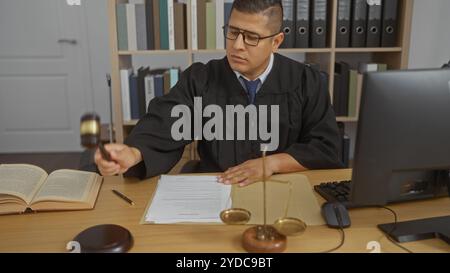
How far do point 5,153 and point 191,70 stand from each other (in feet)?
9.67

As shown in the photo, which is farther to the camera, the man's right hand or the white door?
the white door

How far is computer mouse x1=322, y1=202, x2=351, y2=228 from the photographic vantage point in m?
1.08

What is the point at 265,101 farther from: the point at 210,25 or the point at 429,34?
the point at 429,34

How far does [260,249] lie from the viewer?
955 mm

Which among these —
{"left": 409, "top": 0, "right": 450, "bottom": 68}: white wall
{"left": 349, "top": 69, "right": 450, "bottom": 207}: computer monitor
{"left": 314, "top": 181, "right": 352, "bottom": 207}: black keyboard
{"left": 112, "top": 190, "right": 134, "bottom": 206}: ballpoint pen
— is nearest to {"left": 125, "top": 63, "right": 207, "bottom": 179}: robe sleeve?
{"left": 112, "top": 190, "right": 134, "bottom": 206}: ballpoint pen

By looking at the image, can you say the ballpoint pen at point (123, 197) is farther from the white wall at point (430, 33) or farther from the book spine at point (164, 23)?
the white wall at point (430, 33)

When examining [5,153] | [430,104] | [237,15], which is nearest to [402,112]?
[430,104]

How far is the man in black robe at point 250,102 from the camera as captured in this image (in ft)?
4.87

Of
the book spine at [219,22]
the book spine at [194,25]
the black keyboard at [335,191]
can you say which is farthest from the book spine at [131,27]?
the black keyboard at [335,191]

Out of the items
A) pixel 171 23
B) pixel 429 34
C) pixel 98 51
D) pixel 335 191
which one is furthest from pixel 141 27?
pixel 429 34

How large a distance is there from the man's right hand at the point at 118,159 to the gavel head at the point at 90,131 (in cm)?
23

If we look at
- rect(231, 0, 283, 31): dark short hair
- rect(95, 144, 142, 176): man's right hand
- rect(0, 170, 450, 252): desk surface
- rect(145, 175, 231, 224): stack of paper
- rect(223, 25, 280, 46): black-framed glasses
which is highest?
rect(231, 0, 283, 31): dark short hair

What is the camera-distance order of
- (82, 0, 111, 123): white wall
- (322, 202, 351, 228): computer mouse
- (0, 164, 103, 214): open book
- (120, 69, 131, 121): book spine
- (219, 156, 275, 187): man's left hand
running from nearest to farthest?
1. (322, 202, 351, 228): computer mouse
2. (0, 164, 103, 214): open book
3. (219, 156, 275, 187): man's left hand
4. (120, 69, 131, 121): book spine
5. (82, 0, 111, 123): white wall

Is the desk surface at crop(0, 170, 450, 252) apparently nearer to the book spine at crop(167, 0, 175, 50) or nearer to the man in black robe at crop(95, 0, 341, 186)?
the man in black robe at crop(95, 0, 341, 186)
